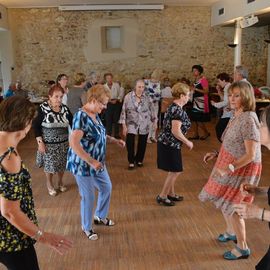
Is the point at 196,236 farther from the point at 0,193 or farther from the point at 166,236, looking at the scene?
the point at 0,193

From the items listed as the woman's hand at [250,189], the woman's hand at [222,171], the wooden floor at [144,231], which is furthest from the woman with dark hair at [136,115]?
the woman's hand at [250,189]

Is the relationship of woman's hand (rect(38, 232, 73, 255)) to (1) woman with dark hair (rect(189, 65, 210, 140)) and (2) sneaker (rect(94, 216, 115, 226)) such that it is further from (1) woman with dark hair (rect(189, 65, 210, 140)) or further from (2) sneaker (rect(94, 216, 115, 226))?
(1) woman with dark hair (rect(189, 65, 210, 140))

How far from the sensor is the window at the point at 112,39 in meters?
11.2

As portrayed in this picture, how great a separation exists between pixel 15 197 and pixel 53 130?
2672 millimetres

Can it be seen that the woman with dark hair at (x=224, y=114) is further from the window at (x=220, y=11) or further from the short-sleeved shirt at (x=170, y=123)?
the window at (x=220, y=11)

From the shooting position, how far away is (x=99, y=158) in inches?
A: 126

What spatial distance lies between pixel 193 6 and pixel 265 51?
2.80m

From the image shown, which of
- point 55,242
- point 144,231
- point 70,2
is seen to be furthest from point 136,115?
point 70,2

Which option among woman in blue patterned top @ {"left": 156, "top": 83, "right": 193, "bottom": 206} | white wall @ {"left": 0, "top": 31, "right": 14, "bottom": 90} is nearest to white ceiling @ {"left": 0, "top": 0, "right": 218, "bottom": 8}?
white wall @ {"left": 0, "top": 31, "right": 14, "bottom": 90}

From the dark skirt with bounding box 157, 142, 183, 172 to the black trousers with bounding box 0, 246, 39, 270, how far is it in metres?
2.33

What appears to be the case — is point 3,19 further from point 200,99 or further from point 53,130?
point 53,130

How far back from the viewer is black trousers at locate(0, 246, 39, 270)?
5.97 feet

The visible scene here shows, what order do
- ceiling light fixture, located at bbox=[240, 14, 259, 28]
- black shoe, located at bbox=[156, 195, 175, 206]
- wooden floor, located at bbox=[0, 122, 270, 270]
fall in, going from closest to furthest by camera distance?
1. wooden floor, located at bbox=[0, 122, 270, 270]
2. black shoe, located at bbox=[156, 195, 175, 206]
3. ceiling light fixture, located at bbox=[240, 14, 259, 28]

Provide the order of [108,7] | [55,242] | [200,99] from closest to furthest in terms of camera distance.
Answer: [55,242], [200,99], [108,7]
